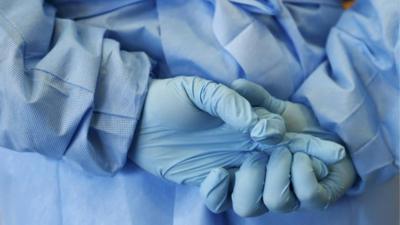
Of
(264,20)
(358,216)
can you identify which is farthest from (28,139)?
(358,216)

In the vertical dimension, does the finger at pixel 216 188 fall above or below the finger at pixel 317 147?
below

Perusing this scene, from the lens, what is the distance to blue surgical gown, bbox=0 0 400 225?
544mm

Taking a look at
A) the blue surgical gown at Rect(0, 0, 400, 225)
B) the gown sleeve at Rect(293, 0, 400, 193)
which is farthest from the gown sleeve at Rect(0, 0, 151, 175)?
the gown sleeve at Rect(293, 0, 400, 193)

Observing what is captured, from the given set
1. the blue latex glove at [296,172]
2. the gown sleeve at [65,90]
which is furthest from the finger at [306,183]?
the gown sleeve at [65,90]

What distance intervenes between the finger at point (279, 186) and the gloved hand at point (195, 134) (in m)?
0.02

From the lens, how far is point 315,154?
0.54 m

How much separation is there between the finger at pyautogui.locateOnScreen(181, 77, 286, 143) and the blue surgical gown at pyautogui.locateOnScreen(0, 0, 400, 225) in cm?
6

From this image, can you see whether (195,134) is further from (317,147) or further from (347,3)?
(347,3)

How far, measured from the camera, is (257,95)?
570mm

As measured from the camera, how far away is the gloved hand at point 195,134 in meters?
0.53

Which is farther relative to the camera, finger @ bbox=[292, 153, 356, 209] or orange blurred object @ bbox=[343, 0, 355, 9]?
orange blurred object @ bbox=[343, 0, 355, 9]

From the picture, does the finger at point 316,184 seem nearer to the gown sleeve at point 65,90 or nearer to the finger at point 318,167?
the finger at point 318,167

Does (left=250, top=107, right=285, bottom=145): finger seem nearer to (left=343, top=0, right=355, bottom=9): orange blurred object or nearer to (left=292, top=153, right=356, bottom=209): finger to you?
(left=292, top=153, right=356, bottom=209): finger

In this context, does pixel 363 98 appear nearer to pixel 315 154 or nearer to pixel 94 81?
pixel 315 154
